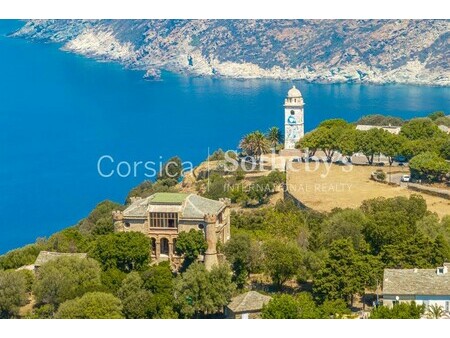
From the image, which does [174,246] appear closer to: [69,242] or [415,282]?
[69,242]

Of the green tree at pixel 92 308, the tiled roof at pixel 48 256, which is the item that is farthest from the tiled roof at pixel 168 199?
the green tree at pixel 92 308

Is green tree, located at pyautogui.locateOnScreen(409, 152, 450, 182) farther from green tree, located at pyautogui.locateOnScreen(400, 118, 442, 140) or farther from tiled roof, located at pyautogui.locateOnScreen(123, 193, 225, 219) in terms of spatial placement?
tiled roof, located at pyautogui.locateOnScreen(123, 193, 225, 219)

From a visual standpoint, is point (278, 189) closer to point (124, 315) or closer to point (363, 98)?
point (124, 315)

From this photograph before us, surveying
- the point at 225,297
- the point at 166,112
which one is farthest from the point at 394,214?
the point at 166,112

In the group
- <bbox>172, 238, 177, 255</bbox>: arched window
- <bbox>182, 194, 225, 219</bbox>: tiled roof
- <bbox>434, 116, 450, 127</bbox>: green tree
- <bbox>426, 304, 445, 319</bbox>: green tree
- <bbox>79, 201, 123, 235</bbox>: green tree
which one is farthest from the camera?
<bbox>434, 116, 450, 127</bbox>: green tree

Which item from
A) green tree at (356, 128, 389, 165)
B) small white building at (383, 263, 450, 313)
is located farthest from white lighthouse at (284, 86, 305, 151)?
small white building at (383, 263, 450, 313)

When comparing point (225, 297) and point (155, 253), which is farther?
point (155, 253)
